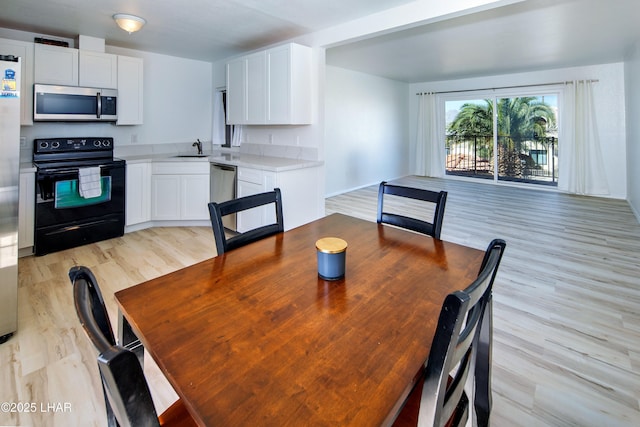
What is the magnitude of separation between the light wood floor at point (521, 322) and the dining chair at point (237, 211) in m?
0.84

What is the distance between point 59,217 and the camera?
3467mm

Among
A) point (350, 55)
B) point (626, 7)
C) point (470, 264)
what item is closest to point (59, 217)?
point (470, 264)

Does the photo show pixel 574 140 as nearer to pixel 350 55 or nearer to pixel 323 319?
pixel 350 55

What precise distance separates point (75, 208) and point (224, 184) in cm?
154

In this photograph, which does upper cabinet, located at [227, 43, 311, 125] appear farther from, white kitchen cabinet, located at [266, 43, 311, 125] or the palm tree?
the palm tree

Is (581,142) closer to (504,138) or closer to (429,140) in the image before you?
(504,138)

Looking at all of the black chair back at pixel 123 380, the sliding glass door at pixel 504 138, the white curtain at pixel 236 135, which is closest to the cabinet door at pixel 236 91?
the white curtain at pixel 236 135

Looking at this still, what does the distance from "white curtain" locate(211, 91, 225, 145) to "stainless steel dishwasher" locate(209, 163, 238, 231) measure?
1.31 meters

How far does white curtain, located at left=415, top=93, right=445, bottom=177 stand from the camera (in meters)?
8.40

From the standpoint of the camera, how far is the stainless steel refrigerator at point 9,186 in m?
1.92

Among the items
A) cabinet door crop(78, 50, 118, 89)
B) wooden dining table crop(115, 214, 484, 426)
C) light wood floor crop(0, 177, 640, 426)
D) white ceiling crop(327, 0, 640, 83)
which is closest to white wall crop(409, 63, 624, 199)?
white ceiling crop(327, 0, 640, 83)

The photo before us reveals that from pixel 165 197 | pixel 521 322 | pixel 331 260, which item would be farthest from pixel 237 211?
pixel 165 197

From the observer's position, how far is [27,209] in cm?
326

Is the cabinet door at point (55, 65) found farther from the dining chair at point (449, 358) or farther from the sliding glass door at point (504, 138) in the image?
the sliding glass door at point (504, 138)
